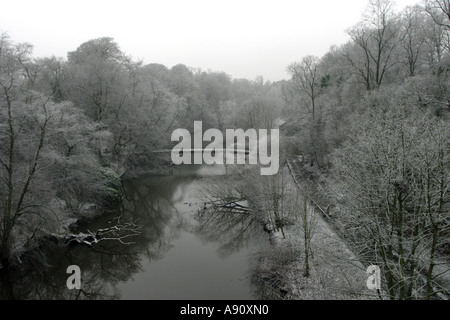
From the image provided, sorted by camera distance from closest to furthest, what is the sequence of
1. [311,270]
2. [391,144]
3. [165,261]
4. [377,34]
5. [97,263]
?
[391,144], [311,270], [97,263], [165,261], [377,34]

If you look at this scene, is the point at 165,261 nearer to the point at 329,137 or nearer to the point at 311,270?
the point at 311,270

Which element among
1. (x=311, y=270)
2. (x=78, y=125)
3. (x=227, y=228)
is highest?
(x=78, y=125)

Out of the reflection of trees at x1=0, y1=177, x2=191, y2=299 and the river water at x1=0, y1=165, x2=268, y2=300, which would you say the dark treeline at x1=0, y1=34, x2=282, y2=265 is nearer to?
the reflection of trees at x1=0, y1=177, x2=191, y2=299

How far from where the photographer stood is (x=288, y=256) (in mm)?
13328

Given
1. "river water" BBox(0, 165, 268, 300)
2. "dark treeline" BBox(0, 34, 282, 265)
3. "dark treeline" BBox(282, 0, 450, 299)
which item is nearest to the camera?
"dark treeline" BBox(282, 0, 450, 299)

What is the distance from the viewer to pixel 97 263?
14.7 m

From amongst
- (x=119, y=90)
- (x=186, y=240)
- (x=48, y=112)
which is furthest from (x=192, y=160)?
(x=48, y=112)

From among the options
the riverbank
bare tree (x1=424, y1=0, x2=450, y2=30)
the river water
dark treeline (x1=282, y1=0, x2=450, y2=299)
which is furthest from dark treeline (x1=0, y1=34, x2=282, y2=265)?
bare tree (x1=424, y1=0, x2=450, y2=30)

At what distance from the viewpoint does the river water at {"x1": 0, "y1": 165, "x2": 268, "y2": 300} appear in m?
12.3

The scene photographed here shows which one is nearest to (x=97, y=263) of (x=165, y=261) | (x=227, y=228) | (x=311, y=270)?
(x=165, y=261)

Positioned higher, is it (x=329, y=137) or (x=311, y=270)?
(x=329, y=137)

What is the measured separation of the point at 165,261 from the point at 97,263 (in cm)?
305

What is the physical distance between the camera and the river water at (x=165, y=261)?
12.3m
